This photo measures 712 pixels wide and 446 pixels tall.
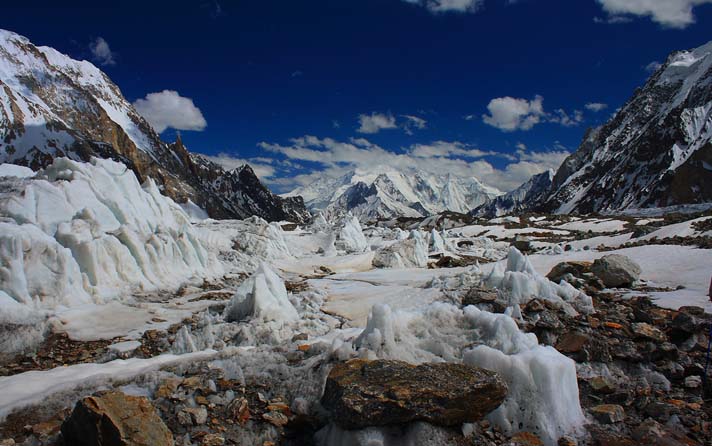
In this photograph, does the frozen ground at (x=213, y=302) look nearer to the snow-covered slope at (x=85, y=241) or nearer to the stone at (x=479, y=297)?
the snow-covered slope at (x=85, y=241)

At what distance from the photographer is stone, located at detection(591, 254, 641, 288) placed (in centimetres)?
1365

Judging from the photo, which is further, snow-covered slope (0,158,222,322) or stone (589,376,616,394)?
snow-covered slope (0,158,222,322)

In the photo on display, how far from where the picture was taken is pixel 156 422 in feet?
17.2

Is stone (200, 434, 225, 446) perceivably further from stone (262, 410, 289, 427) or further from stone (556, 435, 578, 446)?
stone (556, 435, 578, 446)

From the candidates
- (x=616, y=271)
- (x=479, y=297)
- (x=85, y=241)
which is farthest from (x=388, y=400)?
(x=85, y=241)

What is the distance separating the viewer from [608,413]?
6.00 metres

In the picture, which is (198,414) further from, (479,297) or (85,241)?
(85,241)

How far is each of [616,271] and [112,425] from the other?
14733mm

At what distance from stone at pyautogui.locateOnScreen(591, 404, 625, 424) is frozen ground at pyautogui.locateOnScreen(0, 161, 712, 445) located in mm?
360

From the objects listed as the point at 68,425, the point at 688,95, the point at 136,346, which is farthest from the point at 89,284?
the point at 688,95

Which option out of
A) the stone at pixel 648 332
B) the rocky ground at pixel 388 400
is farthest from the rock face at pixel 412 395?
the stone at pixel 648 332

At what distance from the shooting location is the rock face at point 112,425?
15.8 feet

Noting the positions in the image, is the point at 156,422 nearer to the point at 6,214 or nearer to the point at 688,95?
the point at 6,214

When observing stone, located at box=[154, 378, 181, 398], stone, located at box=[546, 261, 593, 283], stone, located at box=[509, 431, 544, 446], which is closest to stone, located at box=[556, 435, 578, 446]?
stone, located at box=[509, 431, 544, 446]
